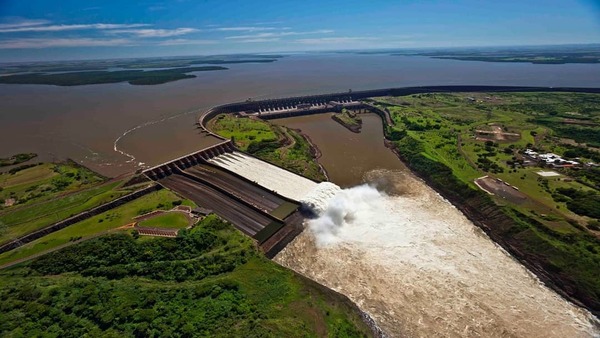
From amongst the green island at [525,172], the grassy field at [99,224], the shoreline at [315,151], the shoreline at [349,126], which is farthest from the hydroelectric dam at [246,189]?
the shoreline at [349,126]

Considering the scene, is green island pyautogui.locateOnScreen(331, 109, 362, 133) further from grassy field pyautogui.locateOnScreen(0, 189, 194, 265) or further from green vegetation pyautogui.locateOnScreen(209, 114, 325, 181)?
grassy field pyautogui.locateOnScreen(0, 189, 194, 265)

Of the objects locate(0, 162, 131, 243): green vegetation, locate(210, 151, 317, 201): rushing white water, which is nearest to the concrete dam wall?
locate(210, 151, 317, 201): rushing white water

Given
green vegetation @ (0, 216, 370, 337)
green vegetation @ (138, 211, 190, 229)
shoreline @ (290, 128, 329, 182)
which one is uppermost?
shoreline @ (290, 128, 329, 182)

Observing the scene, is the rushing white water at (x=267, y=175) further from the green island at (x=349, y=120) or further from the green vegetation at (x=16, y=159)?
the green vegetation at (x=16, y=159)

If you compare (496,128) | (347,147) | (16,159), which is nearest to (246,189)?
(347,147)

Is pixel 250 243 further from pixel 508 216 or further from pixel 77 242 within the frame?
pixel 508 216

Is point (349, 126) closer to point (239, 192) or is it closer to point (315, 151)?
point (315, 151)
